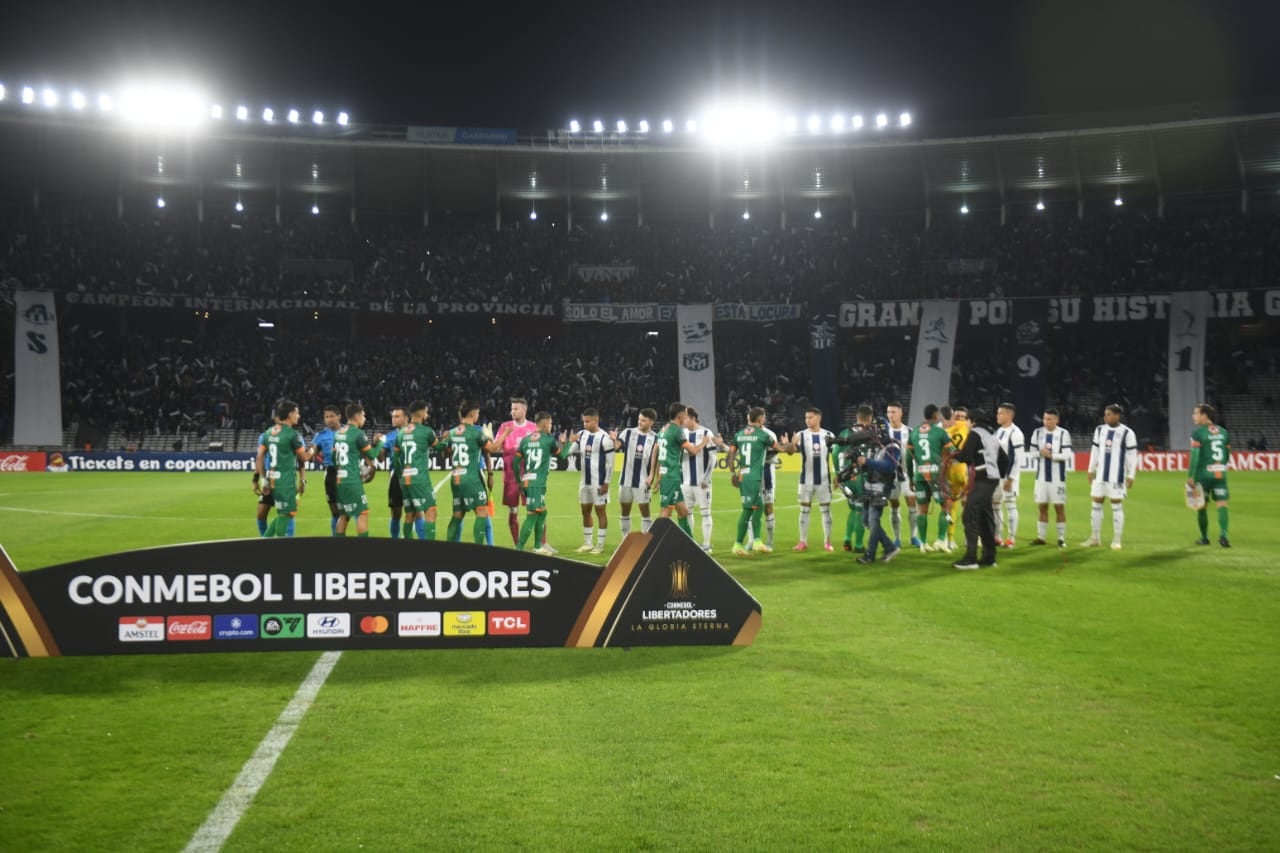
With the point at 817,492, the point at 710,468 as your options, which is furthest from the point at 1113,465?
the point at 710,468

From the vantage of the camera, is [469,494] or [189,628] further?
[469,494]

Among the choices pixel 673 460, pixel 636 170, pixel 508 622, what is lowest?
pixel 508 622

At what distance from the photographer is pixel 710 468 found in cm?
1506

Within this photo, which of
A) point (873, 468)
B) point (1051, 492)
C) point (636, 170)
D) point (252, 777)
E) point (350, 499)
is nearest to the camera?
point (252, 777)

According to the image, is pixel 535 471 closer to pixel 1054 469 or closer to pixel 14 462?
pixel 1054 469

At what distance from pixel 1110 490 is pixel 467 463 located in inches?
425

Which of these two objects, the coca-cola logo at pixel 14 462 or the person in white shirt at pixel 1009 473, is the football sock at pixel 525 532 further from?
the coca-cola logo at pixel 14 462

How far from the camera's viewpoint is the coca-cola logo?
3803 cm

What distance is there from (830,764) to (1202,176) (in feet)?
176

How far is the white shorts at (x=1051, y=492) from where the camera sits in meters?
15.6

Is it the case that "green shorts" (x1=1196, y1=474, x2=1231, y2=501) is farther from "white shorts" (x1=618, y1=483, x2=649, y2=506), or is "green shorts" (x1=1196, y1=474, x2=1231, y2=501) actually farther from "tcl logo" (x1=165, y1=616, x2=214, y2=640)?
"tcl logo" (x1=165, y1=616, x2=214, y2=640)

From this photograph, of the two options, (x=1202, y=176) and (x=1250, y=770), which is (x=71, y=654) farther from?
(x=1202, y=176)

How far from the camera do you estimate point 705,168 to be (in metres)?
50.6

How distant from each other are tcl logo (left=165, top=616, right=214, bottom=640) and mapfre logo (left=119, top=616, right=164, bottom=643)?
7 cm
